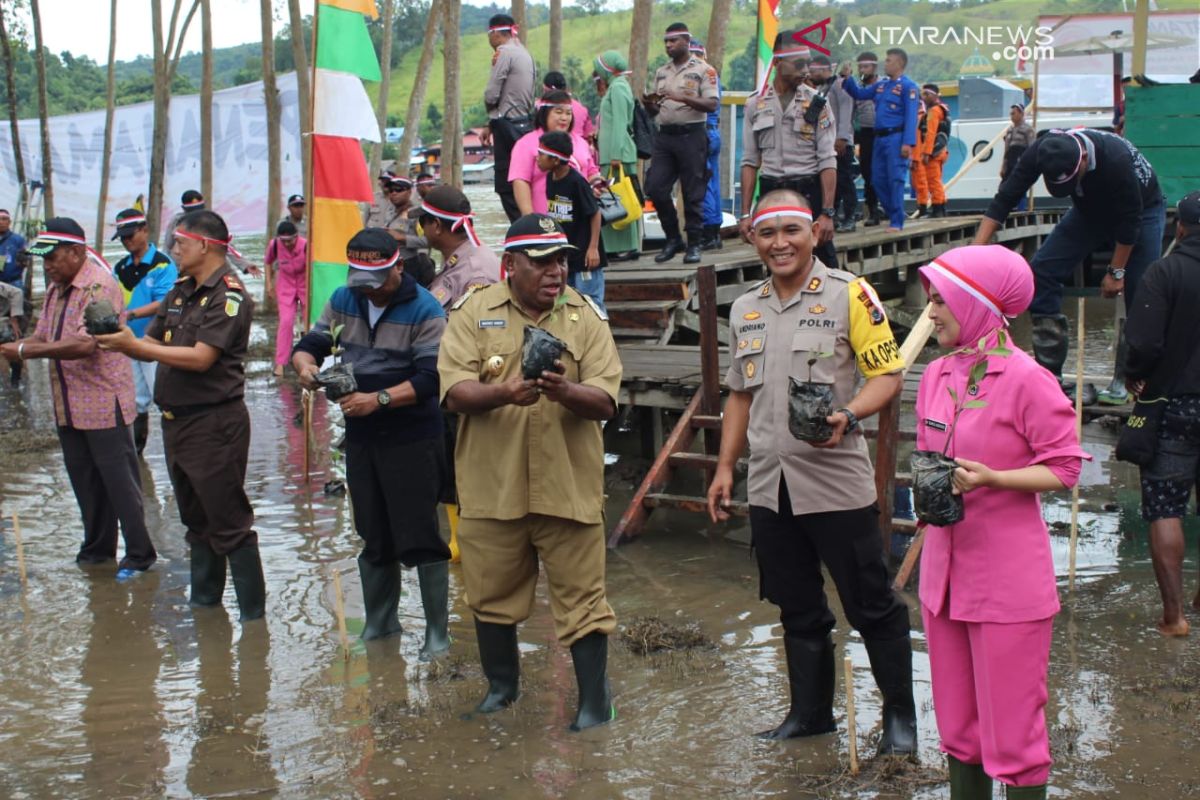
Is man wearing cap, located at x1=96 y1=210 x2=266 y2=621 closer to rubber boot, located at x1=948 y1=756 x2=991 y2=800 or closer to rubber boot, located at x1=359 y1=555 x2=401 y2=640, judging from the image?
rubber boot, located at x1=359 y1=555 x2=401 y2=640

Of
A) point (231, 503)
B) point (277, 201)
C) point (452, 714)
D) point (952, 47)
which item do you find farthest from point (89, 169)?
point (952, 47)

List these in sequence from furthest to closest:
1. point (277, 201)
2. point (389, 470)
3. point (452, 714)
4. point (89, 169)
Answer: point (89, 169) → point (277, 201) → point (389, 470) → point (452, 714)

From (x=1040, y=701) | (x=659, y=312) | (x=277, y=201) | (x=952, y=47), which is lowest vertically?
(x=1040, y=701)

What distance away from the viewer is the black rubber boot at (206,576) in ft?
22.2

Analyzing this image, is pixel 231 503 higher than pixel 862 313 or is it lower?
lower

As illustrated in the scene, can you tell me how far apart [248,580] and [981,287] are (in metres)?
4.27

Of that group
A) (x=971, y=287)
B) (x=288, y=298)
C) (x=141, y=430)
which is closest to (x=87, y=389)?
(x=141, y=430)

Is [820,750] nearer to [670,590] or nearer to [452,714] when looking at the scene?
[452,714]

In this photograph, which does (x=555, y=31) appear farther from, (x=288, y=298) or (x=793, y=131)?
(x=793, y=131)

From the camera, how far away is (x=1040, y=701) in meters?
3.62

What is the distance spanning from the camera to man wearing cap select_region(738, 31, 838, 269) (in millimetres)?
9664

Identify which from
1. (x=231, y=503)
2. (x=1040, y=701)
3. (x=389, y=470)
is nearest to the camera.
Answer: (x=1040, y=701)

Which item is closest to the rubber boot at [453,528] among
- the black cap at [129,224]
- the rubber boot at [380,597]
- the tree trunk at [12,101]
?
the rubber boot at [380,597]

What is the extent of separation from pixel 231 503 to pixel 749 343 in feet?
10.0
